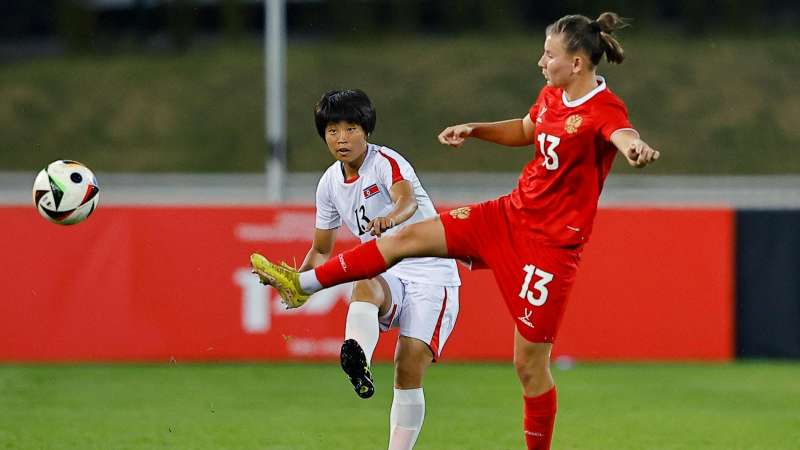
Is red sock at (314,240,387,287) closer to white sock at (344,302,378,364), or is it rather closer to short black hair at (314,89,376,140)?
white sock at (344,302,378,364)

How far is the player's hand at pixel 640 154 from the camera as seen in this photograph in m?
5.27

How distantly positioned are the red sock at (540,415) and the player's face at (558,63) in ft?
4.50

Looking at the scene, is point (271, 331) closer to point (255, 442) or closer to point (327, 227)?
point (255, 442)

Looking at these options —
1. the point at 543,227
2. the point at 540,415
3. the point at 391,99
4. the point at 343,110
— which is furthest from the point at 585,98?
the point at 391,99

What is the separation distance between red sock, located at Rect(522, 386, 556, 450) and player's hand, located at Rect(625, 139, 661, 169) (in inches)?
50.7

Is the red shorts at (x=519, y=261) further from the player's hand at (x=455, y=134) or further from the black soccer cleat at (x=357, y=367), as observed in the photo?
the black soccer cleat at (x=357, y=367)

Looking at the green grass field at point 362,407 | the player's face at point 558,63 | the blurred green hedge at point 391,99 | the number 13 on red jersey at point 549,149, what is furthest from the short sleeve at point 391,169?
A: the blurred green hedge at point 391,99

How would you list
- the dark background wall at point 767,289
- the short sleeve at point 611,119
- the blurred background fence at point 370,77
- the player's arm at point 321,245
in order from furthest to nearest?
the blurred background fence at point 370,77 → the dark background wall at point 767,289 → the player's arm at point 321,245 → the short sleeve at point 611,119

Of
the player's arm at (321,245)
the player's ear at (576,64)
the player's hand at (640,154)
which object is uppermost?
the player's ear at (576,64)

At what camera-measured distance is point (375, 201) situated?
6539 millimetres

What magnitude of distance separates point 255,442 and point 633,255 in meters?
4.77

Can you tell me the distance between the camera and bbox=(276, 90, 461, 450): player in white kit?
6.38 metres

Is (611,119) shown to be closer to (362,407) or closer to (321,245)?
(321,245)

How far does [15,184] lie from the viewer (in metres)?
23.6
